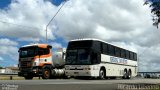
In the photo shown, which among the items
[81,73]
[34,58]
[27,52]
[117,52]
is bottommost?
[81,73]

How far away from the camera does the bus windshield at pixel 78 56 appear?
3294cm

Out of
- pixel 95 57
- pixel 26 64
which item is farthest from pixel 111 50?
pixel 26 64

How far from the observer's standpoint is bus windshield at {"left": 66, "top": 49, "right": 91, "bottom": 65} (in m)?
32.9

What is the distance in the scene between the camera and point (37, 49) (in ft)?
112

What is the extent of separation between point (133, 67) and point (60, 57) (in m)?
11.2

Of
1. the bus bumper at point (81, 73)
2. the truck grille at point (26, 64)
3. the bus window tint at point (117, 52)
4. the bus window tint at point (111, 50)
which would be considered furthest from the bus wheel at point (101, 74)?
the truck grille at point (26, 64)

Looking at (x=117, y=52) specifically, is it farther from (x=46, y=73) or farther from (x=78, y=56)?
(x=46, y=73)

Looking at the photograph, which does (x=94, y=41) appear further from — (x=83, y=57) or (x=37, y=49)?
(x=37, y=49)

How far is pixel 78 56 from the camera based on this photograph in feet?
109

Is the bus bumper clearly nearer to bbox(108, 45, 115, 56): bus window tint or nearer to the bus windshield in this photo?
the bus windshield

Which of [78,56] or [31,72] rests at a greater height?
[78,56]

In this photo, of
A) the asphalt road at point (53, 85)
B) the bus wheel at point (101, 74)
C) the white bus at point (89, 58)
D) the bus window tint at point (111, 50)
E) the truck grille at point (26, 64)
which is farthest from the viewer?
the bus window tint at point (111, 50)

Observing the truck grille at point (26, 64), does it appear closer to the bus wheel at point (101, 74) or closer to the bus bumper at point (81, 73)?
the bus bumper at point (81, 73)

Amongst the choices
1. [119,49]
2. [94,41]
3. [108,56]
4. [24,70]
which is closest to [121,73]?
[119,49]
